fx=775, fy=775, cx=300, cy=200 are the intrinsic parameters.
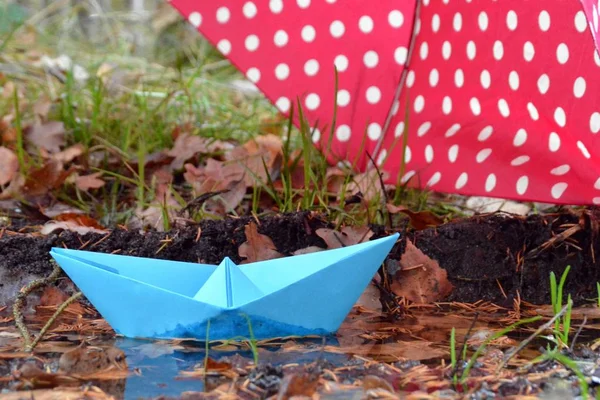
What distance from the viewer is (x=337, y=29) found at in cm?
221

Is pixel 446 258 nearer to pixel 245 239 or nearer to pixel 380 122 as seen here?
pixel 245 239

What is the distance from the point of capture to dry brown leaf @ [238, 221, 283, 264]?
174cm

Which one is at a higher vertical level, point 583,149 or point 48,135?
point 583,149

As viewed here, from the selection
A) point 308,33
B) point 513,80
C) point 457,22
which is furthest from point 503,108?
point 308,33

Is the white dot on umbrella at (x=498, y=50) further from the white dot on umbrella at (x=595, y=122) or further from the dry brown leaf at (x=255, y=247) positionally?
the dry brown leaf at (x=255, y=247)

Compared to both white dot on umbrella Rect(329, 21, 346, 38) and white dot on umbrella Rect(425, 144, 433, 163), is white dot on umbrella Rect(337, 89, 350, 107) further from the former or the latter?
white dot on umbrella Rect(425, 144, 433, 163)

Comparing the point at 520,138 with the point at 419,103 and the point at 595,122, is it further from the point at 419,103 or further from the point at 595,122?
the point at 419,103

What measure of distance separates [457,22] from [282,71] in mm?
509

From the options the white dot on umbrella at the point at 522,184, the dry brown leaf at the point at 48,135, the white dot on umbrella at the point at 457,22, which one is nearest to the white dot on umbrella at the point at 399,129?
the white dot on umbrella at the point at 457,22

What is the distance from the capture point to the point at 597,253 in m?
1.85

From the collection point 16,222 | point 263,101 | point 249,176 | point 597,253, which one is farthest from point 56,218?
point 263,101

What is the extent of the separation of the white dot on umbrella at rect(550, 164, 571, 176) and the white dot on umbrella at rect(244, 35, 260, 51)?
0.89 metres

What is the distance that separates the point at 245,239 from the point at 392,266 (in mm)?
338

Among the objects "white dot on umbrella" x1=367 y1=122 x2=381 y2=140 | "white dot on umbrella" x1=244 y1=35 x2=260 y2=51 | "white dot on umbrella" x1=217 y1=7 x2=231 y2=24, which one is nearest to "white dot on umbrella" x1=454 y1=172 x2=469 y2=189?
"white dot on umbrella" x1=367 y1=122 x2=381 y2=140
